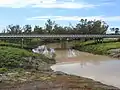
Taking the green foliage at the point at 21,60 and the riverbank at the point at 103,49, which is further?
the riverbank at the point at 103,49

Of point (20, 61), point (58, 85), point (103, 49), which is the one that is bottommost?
point (103, 49)

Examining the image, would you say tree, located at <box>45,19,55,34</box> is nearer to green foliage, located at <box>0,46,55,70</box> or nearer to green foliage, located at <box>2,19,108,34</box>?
green foliage, located at <box>2,19,108,34</box>

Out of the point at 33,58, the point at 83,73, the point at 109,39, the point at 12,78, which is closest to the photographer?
the point at 12,78

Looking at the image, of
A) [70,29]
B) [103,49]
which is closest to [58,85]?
[103,49]

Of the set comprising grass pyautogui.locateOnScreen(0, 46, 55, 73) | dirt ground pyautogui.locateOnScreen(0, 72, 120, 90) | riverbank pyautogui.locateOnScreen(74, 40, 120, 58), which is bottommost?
riverbank pyautogui.locateOnScreen(74, 40, 120, 58)

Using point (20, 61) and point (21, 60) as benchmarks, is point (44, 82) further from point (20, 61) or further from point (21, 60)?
point (21, 60)

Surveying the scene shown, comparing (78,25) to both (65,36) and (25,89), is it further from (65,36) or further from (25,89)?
(25,89)

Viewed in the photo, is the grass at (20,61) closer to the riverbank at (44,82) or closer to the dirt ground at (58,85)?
the riverbank at (44,82)

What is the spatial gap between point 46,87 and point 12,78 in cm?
506

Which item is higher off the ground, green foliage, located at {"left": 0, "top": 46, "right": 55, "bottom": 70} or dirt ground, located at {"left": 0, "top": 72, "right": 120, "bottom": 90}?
green foliage, located at {"left": 0, "top": 46, "right": 55, "bottom": 70}

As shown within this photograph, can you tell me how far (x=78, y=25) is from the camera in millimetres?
109562

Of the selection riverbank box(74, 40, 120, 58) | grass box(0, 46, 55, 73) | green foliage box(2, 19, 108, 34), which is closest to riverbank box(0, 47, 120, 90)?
grass box(0, 46, 55, 73)

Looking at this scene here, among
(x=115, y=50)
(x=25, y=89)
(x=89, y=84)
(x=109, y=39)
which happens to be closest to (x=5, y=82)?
(x=25, y=89)

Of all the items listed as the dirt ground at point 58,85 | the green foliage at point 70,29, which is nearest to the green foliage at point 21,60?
the dirt ground at point 58,85
